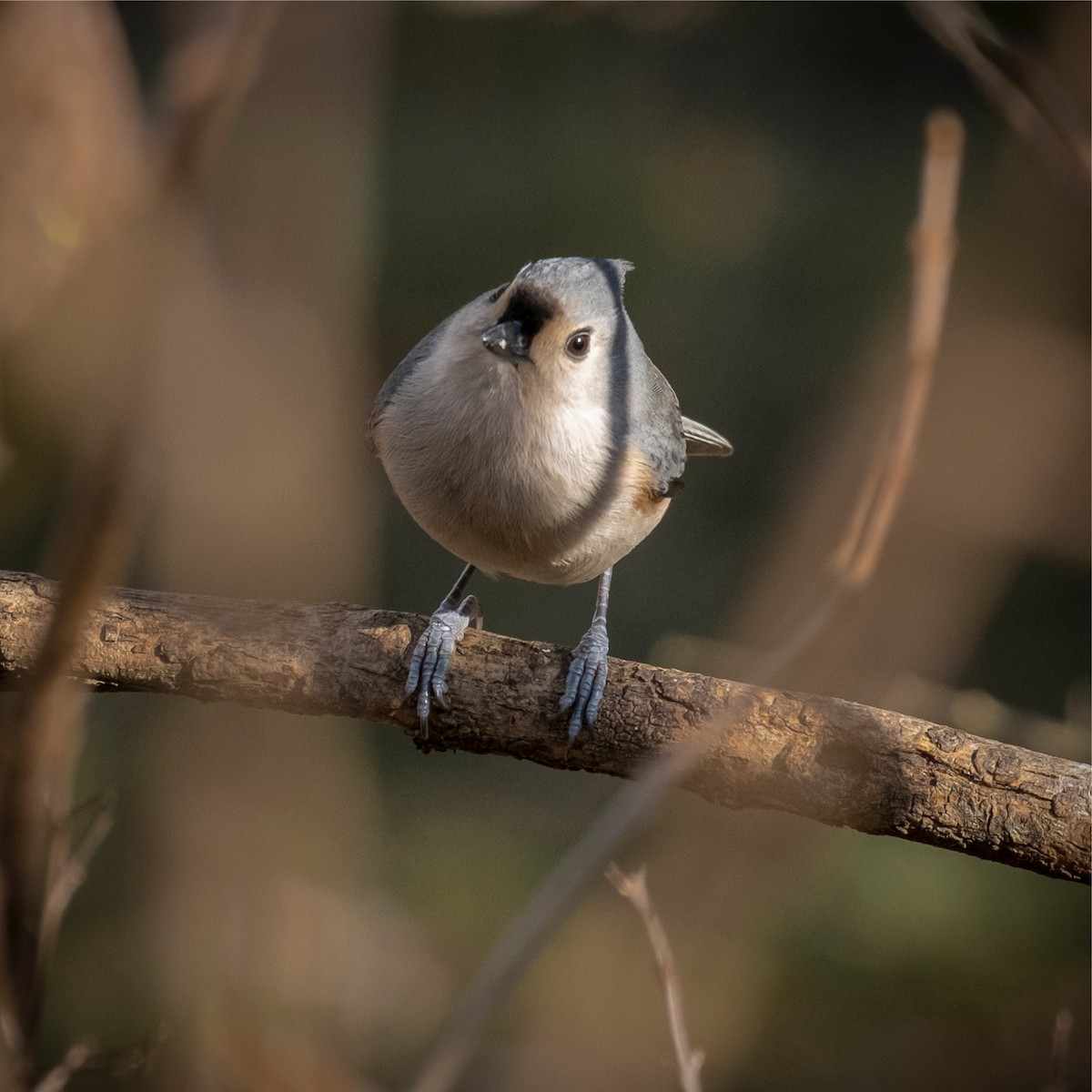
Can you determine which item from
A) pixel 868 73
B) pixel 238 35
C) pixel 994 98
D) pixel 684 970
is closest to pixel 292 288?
pixel 994 98

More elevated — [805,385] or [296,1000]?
[805,385]

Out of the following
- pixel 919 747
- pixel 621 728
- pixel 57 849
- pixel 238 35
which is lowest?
pixel 57 849

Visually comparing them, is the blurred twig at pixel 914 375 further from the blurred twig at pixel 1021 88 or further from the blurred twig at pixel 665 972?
the blurred twig at pixel 665 972

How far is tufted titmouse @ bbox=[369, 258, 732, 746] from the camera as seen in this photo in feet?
4.76

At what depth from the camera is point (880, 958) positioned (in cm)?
275

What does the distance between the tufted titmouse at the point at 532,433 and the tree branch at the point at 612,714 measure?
0.08m

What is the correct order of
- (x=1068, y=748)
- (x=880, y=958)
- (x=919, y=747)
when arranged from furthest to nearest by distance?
(x=880, y=958) < (x=1068, y=748) < (x=919, y=747)

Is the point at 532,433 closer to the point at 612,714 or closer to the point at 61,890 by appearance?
the point at 612,714

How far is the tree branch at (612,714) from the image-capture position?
1.16m

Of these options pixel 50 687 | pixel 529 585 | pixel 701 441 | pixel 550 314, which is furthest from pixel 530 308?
pixel 529 585

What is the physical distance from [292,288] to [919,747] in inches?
37.5

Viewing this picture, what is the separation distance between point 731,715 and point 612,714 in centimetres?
73

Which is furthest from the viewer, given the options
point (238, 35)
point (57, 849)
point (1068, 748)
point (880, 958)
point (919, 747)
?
point (880, 958)

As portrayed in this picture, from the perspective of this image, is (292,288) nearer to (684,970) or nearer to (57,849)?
(57,849)
